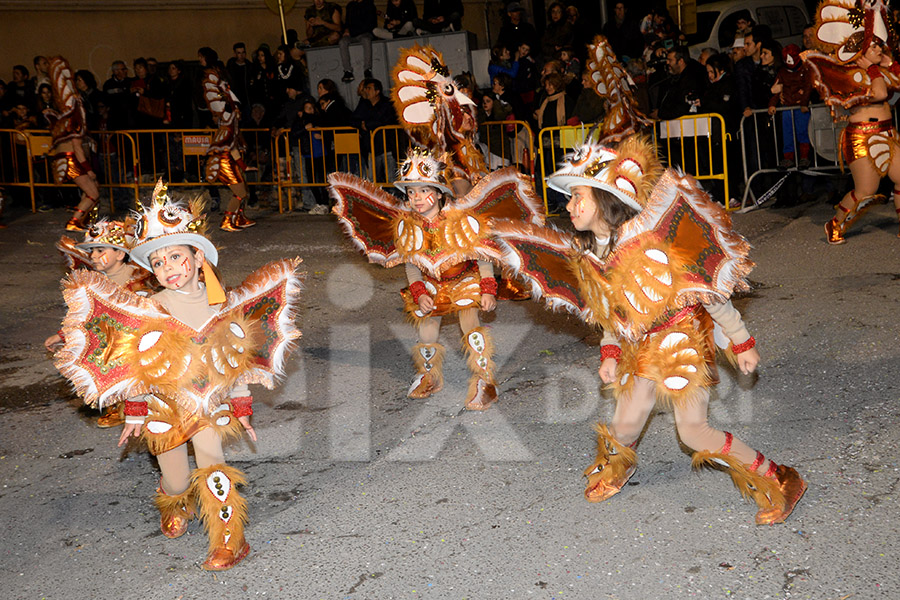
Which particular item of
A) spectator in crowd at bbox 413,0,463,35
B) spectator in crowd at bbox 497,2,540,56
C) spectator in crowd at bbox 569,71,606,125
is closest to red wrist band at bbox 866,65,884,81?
spectator in crowd at bbox 569,71,606,125

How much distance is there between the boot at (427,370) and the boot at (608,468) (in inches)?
67.3

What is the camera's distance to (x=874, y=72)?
7.79 metres

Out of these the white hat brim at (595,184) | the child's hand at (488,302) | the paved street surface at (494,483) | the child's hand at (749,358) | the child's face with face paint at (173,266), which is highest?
the white hat brim at (595,184)

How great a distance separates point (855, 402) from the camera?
5070 mm

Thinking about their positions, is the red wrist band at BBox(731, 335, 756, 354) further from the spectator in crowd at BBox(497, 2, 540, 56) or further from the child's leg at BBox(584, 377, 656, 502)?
the spectator in crowd at BBox(497, 2, 540, 56)

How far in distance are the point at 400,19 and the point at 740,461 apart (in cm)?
1190

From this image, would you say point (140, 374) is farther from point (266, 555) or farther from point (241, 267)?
point (241, 267)

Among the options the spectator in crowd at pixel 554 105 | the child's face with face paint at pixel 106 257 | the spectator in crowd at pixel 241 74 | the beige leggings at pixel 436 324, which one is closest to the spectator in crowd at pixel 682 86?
the spectator in crowd at pixel 554 105

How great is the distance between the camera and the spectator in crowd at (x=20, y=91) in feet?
47.4

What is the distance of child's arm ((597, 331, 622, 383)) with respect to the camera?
398cm

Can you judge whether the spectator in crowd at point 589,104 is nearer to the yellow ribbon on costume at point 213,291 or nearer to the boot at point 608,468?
the boot at point 608,468

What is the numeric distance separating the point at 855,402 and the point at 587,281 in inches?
82.6

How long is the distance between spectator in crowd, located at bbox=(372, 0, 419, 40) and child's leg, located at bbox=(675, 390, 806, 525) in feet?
37.9

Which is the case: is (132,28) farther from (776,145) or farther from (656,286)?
(656,286)
